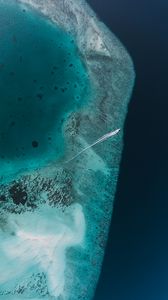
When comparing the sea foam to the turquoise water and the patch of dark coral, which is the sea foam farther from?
the turquoise water

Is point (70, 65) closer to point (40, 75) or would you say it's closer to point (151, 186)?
point (40, 75)

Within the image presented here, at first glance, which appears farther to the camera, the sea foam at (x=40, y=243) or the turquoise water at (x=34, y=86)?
the turquoise water at (x=34, y=86)

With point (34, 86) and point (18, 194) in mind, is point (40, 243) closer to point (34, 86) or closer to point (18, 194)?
point (18, 194)

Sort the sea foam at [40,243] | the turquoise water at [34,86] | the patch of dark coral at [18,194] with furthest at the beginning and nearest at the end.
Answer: the turquoise water at [34,86], the patch of dark coral at [18,194], the sea foam at [40,243]

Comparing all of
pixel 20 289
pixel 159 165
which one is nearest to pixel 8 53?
pixel 159 165

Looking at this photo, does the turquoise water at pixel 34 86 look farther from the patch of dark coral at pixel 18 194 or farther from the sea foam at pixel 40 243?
the sea foam at pixel 40 243

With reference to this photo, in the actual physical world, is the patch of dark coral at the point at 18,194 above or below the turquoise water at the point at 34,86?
below

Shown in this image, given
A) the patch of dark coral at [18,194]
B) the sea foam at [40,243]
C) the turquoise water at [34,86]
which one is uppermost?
the turquoise water at [34,86]

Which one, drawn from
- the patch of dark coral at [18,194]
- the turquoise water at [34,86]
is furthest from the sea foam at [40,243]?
the turquoise water at [34,86]

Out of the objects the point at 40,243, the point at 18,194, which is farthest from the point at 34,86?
the point at 40,243

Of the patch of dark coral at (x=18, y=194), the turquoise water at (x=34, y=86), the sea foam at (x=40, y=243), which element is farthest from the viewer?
the turquoise water at (x=34, y=86)

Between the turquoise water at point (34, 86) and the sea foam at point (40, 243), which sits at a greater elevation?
the turquoise water at point (34, 86)
